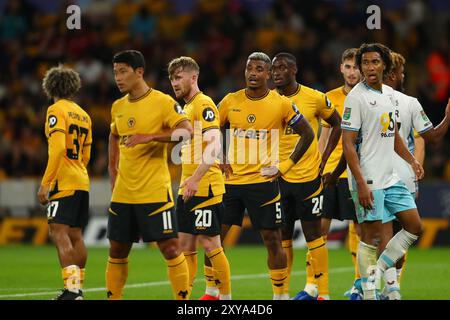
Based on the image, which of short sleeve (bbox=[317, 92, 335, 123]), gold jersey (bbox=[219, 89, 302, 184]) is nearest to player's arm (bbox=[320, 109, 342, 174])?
short sleeve (bbox=[317, 92, 335, 123])

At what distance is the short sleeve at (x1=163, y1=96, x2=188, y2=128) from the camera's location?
27.5 ft

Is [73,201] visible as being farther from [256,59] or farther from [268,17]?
[268,17]

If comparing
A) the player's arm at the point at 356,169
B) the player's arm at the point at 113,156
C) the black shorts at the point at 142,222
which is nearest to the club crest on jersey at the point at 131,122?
the player's arm at the point at 113,156

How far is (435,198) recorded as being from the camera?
58.2ft

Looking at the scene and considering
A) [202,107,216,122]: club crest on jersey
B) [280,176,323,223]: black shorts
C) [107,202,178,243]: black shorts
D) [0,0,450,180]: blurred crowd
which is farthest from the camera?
[0,0,450,180]: blurred crowd

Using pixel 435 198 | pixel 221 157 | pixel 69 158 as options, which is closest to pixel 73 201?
pixel 69 158

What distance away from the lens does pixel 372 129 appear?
8.92m

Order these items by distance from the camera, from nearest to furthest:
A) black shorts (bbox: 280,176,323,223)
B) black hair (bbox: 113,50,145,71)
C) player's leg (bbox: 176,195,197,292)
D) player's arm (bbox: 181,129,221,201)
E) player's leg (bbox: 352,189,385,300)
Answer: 1. black hair (bbox: 113,50,145,71)
2. player's arm (bbox: 181,129,221,201)
3. player's leg (bbox: 352,189,385,300)
4. player's leg (bbox: 176,195,197,292)
5. black shorts (bbox: 280,176,323,223)

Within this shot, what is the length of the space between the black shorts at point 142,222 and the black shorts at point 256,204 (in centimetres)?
161

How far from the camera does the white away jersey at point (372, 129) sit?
350 inches

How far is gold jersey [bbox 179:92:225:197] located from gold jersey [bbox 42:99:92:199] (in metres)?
1.10

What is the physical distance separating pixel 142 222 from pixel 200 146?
1511 millimetres

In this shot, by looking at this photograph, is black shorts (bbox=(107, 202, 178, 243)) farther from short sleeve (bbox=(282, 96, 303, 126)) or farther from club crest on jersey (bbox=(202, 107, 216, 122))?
short sleeve (bbox=(282, 96, 303, 126))

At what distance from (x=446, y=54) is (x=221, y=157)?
453 inches
